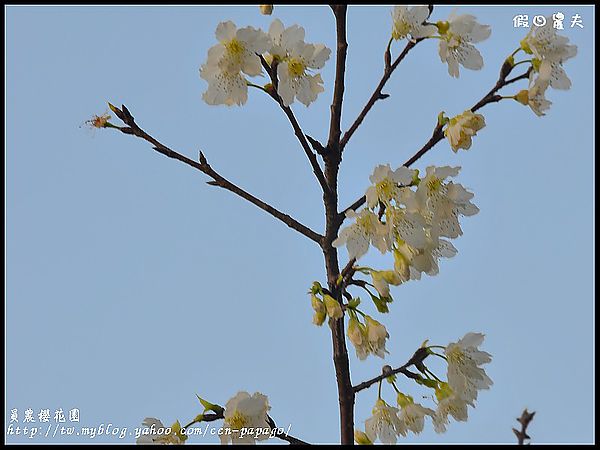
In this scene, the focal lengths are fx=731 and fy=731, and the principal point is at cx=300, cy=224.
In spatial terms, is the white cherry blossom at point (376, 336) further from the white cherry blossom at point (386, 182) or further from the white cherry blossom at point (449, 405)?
the white cherry blossom at point (386, 182)

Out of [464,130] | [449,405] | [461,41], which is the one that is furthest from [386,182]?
[449,405]

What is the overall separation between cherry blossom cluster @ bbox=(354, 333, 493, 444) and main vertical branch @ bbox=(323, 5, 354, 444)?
221 millimetres

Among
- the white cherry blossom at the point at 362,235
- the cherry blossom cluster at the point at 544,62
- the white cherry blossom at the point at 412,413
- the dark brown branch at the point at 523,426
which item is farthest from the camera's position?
the white cherry blossom at the point at 412,413

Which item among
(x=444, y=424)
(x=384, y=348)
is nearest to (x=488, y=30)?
(x=384, y=348)

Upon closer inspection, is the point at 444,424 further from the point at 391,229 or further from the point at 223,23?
the point at 223,23

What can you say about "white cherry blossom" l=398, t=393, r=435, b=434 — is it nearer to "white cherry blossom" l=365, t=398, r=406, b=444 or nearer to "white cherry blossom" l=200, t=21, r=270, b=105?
"white cherry blossom" l=365, t=398, r=406, b=444

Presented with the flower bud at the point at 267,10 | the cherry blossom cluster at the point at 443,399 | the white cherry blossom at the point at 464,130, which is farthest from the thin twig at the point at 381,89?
the cherry blossom cluster at the point at 443,399

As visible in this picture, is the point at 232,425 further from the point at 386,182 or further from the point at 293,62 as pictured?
the point at 293,62

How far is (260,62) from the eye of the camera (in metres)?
1.56

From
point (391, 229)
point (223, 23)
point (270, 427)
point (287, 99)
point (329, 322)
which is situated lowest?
point (270, 427)

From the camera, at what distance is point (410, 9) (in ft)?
5.26

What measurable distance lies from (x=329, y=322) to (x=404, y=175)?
34cm

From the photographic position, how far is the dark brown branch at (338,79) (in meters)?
1.48

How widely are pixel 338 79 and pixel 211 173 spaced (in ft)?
1.10
